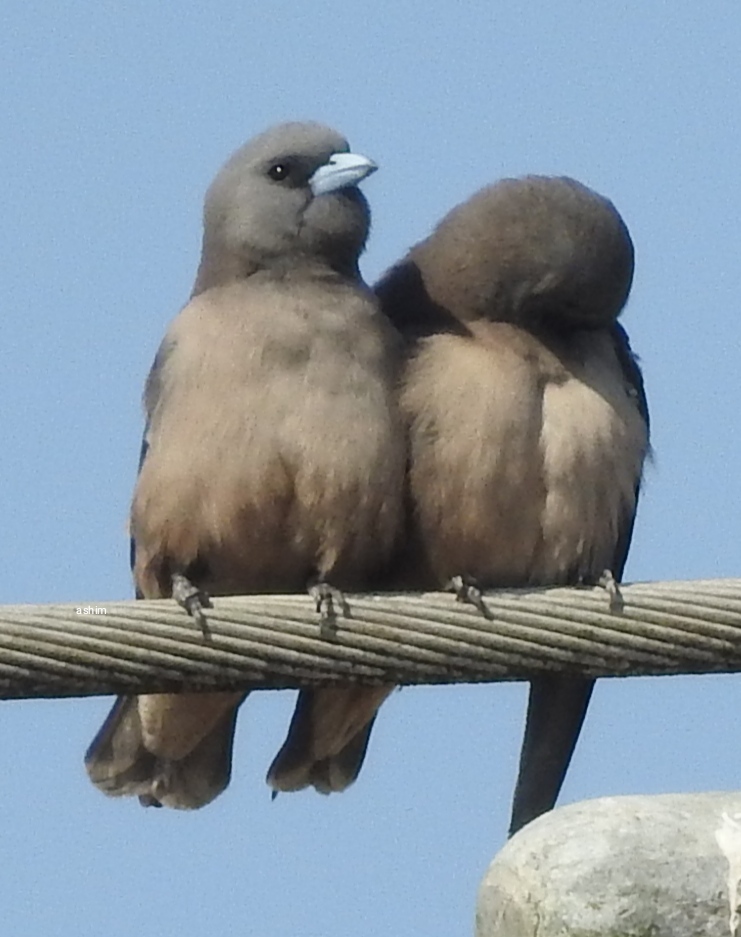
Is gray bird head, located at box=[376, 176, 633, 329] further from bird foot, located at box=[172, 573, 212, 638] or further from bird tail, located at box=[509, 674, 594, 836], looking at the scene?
bird foot, located at box=[172, 573, 212, 638]

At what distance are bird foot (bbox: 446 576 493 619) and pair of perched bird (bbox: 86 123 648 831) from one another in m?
0.04

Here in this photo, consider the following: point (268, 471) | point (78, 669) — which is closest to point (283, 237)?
point (268, 471)

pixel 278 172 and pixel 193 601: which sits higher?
pixel 278 172

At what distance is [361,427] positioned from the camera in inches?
254

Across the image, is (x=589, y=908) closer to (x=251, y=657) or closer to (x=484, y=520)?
(x=251, y=657)

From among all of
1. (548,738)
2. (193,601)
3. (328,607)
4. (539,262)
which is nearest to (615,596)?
(328,607)

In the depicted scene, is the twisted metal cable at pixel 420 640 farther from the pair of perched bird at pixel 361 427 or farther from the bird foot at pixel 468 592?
the pair of perched bird at pixel 361 427

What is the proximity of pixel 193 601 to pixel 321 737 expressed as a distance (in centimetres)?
176

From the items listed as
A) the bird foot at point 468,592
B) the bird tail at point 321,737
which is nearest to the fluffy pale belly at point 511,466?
the bird foot at point 468,592

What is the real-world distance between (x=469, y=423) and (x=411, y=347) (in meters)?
0.36

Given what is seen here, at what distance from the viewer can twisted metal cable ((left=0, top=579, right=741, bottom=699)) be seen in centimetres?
520

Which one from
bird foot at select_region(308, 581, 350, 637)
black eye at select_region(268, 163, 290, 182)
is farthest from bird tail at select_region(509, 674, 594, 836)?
black eye at select_region(268, 163, 290, 182)

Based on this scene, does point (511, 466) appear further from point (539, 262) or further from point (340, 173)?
point (340, 173)

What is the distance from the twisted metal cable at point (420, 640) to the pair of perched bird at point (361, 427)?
0.63 metres
